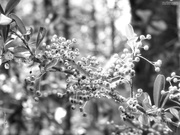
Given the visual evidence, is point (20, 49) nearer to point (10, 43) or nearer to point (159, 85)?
point (10, 43)

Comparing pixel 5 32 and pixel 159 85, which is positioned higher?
pixel 5 32

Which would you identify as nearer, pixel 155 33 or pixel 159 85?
pixel 159 85

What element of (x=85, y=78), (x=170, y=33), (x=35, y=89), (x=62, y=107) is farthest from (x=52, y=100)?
(x=85, y=78)

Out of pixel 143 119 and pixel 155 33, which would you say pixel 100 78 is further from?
pixel 155 33

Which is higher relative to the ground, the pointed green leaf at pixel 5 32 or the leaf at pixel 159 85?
the pointed green leaf at pixel 5 32

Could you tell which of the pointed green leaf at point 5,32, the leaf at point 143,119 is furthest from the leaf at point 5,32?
the leaf at point 143,119

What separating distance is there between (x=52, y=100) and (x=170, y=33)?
139 cm

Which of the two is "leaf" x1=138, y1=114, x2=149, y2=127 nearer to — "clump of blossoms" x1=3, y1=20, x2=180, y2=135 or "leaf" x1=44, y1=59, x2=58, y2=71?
"clump of blossoms" x1=3, y1=20, x2=180, y2=135

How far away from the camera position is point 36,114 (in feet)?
7.73

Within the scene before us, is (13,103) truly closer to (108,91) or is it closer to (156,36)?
(156,36)

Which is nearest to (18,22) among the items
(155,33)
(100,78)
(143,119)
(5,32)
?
(5,32)

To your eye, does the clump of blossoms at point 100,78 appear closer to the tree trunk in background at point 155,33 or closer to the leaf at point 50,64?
the leaf at point 50,64

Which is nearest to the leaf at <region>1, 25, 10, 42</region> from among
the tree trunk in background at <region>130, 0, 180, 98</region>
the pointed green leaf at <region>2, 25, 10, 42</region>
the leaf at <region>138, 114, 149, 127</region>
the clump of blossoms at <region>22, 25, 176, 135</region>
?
the pointed green leaf at <region>2, 25, 10, 42</region>

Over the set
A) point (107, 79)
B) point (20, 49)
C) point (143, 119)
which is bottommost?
point (143, 119)
